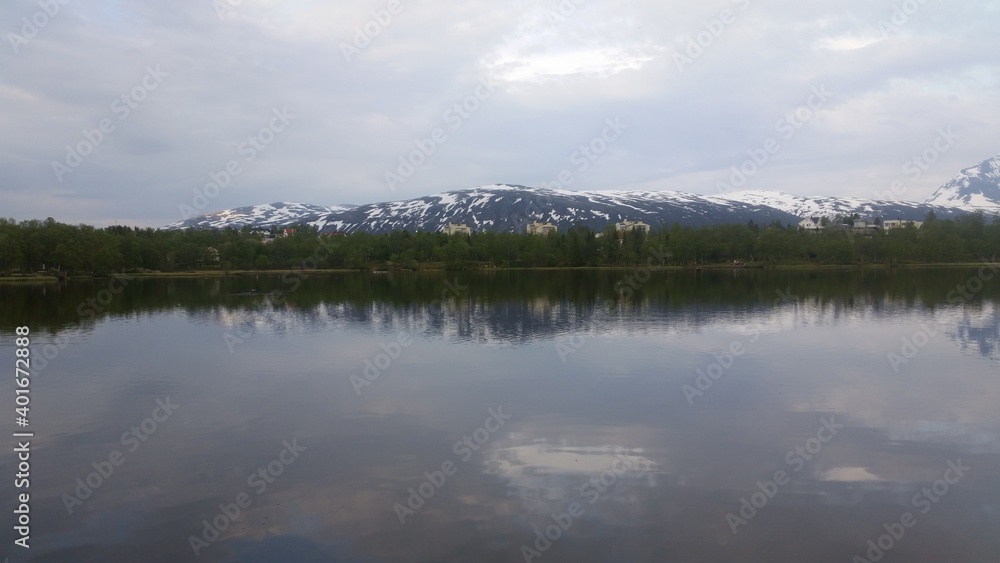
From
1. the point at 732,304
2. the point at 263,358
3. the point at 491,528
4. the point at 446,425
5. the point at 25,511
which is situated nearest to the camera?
the point at 491,528

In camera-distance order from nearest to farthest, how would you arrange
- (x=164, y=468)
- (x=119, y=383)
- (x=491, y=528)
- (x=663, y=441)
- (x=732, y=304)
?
(x=491, y=528) < (x=164, y=468) < (x=663, y=441) < (x=119, y=383) < (x=732, y=304)

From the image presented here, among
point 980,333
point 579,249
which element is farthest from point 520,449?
point 579,249

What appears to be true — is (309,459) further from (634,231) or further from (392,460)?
(634,231)

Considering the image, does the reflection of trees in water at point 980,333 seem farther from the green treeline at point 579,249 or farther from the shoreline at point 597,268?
the green treeline at point 579,249

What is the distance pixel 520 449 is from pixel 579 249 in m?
145

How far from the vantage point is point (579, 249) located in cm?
15675

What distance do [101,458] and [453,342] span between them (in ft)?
57.4

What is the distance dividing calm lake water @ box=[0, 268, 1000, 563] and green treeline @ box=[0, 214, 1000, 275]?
12337 centimetres

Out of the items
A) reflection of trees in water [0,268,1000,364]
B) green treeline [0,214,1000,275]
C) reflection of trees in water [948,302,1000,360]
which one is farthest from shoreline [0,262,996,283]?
reflection of trees in water [948,302,1000,360]

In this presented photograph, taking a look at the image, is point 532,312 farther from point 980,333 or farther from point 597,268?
point 597,268

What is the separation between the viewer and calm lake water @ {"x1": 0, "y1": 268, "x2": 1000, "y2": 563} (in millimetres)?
9852

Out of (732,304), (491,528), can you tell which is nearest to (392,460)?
(491,528)

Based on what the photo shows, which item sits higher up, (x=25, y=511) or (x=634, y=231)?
(x=634, y=231)

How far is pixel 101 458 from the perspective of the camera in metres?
13.8
